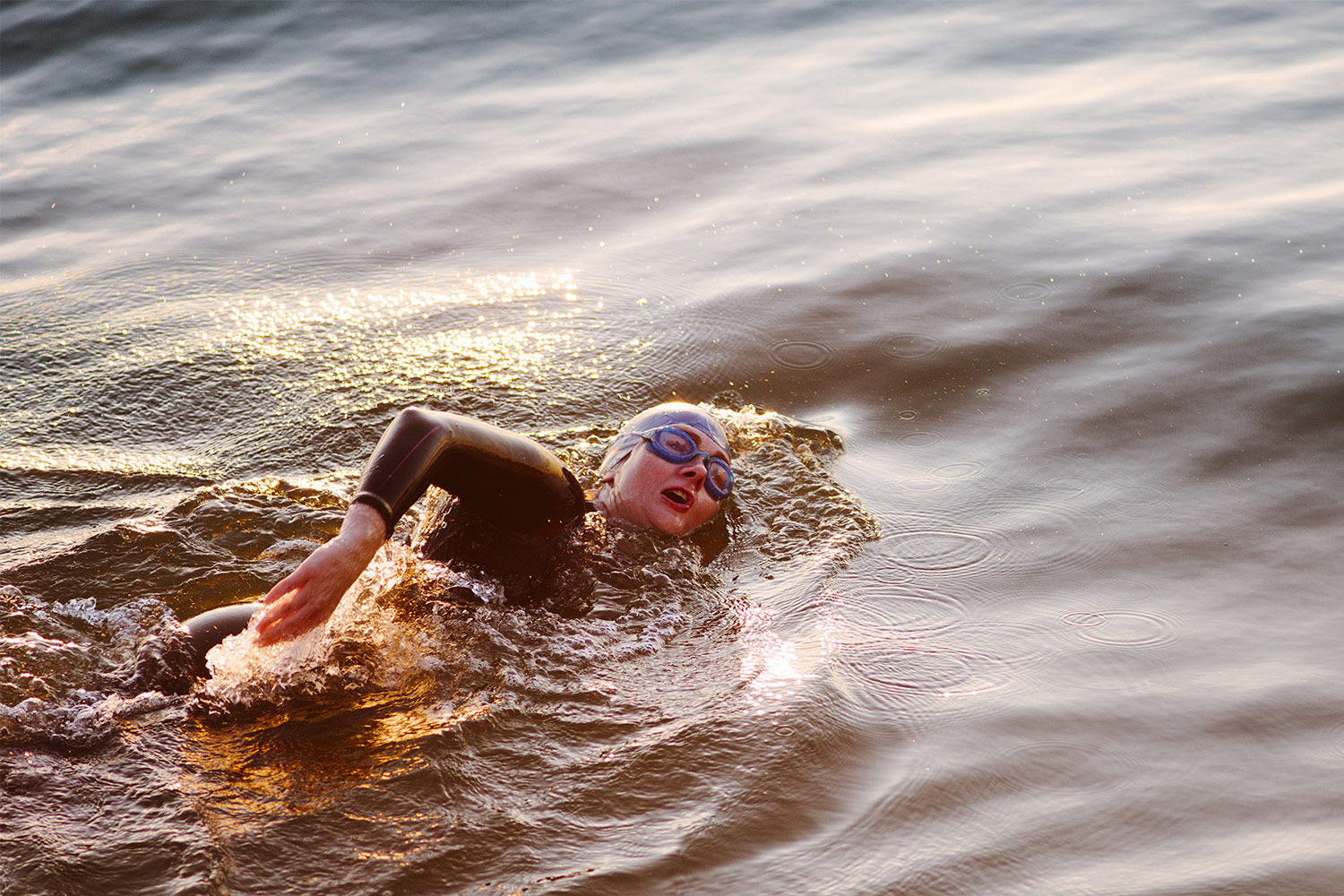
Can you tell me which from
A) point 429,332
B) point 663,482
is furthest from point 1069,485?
point 429,332

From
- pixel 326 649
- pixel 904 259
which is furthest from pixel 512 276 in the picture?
pixel 326 649

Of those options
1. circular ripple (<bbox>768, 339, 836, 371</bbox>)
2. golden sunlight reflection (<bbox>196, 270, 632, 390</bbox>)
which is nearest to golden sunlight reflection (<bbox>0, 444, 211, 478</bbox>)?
golden sunlight reflection (<bbox>196, 270, 632, 390</bbox>)

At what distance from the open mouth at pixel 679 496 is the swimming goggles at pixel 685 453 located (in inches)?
3.4

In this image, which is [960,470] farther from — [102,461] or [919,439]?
[102,461]

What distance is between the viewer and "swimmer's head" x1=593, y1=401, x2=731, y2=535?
4.77 m

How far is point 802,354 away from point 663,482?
206 centimetres

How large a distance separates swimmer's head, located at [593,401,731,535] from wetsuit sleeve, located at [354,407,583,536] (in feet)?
1.16

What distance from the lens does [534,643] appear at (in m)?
4.05

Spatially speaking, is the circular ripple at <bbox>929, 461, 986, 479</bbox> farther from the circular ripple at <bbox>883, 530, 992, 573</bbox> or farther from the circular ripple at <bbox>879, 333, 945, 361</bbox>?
the circular ripple at <bbox>879, 333, 945, 361</bbox>

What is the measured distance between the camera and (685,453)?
189 inches

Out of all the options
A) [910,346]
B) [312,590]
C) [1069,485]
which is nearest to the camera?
[312,590]

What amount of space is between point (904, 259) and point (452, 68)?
661 centimetres

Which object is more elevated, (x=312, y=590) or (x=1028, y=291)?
(x=312, y=590)

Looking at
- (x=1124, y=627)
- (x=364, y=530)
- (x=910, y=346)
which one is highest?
(x=364, y=530)
